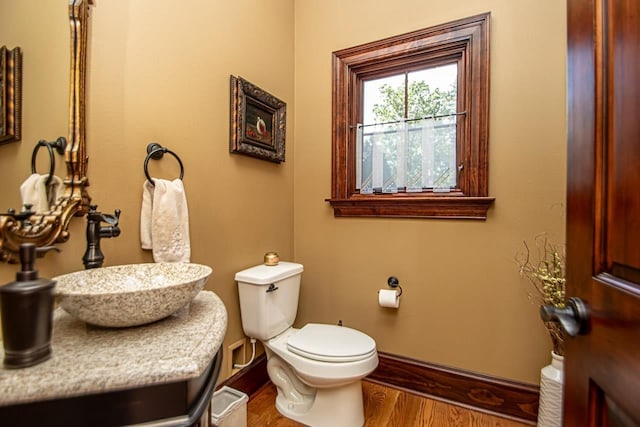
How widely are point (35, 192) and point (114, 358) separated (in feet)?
2.10

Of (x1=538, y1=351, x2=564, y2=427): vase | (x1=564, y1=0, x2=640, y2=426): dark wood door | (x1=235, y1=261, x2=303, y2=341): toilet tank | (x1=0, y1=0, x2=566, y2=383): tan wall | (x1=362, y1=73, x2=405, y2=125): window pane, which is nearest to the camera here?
(x1=564, y1=0, x2=640, y2=426): dark wood door

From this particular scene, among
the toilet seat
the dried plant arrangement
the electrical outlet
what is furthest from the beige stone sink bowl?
the dried plant arrangement

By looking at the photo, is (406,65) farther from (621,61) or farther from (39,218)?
(39,218)

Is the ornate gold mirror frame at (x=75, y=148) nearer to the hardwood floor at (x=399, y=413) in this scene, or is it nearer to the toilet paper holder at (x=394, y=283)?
the hardwood floor at (x=399, y=413)

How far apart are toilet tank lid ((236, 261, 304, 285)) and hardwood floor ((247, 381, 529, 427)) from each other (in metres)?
0.71

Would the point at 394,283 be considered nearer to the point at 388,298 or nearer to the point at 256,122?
the point at 388,298

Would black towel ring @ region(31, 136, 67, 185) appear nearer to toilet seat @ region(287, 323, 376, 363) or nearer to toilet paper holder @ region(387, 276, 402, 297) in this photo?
toilet seat @ region(287, 323, 376, 363)

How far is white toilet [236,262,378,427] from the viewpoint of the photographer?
1382 mm

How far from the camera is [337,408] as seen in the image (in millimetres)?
1452

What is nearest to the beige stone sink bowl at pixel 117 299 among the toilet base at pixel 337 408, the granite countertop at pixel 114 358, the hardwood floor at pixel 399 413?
the granite countertop at pixel 114 358

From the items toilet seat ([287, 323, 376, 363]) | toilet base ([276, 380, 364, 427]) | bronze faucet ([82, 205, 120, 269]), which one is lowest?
toilet base ([276, 380, 364, 427])

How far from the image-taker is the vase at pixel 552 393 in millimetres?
1330

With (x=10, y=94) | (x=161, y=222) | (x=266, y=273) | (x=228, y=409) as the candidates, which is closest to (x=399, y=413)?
(x=228, y=409)

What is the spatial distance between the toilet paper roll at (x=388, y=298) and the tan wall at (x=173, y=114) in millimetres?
749
